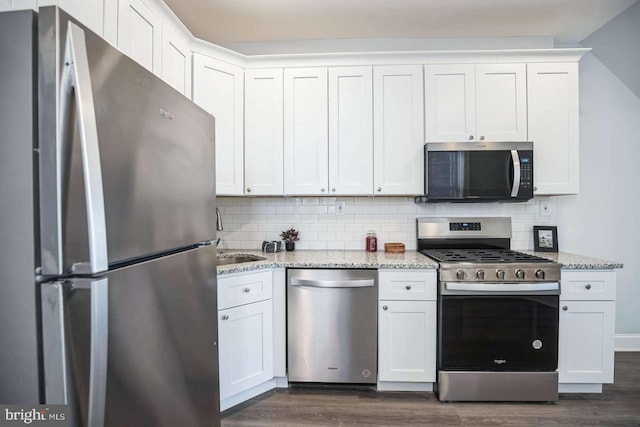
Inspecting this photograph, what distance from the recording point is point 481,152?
8.11ft

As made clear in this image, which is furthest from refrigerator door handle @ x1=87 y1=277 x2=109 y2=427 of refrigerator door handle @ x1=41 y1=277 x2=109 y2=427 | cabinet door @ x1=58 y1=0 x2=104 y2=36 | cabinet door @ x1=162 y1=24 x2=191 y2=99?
cabinet door @ x1=162 y1=24 x2=191 y2=99

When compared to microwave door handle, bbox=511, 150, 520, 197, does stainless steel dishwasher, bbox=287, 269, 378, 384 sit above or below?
below

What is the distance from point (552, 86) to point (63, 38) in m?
3.03

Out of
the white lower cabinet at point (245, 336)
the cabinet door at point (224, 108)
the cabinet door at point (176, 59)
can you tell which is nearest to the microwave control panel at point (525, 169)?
the white lower cabinet at point (245, 336)

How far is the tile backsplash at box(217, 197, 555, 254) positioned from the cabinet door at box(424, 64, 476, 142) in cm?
62

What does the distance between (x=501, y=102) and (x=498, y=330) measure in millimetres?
1684

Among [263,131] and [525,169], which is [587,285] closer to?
[525,169]

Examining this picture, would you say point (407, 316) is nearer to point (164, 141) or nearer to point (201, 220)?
point (201, 220)

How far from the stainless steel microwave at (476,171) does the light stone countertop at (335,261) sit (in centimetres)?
55

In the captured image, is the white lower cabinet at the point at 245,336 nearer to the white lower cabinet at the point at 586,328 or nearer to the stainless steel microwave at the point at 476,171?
the stainless steel microwave at the point at 476,171

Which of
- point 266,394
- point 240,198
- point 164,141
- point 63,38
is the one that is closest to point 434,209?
point 240,198

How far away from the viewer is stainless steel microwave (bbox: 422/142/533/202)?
2.45 meters

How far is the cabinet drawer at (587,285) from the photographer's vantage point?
2.17 metres

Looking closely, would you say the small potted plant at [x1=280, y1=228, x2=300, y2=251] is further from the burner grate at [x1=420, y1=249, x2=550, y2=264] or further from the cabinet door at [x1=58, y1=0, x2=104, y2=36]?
the cabinet door at [x1=58, y1=0, x2=104, y2=36]
